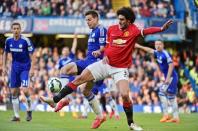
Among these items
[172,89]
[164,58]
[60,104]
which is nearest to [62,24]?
[164,58]

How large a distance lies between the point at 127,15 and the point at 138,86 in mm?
18113

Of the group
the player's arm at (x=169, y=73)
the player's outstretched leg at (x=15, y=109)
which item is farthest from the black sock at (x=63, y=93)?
the player's arm at (x=169, y=73)

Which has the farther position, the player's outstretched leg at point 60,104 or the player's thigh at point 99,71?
the player's outstretched leg at point 60,104

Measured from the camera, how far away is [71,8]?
36.5 meters

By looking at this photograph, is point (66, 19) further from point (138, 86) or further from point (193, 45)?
point (193, 45)

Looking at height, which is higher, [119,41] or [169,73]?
[119,41]

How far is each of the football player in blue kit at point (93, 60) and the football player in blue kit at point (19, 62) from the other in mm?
1865

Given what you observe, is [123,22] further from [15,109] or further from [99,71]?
[15,109]

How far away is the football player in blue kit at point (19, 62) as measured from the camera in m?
17.8

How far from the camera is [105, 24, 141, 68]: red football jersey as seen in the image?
14398 mm

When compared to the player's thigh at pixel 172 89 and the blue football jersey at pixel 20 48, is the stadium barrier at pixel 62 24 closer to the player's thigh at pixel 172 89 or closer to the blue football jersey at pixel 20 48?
the player's thigh at pixel 172 89

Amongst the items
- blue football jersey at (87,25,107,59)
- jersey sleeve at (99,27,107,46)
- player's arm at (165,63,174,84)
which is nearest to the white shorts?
jersey sleeve at (99,27,107,46)

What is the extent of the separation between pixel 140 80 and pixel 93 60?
1631 cm

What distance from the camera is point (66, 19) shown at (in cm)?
3559
